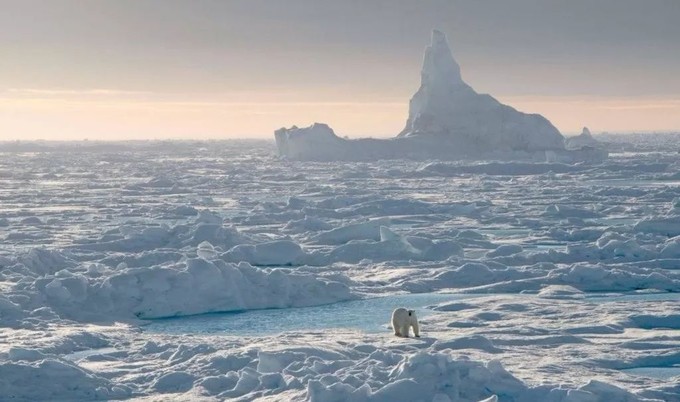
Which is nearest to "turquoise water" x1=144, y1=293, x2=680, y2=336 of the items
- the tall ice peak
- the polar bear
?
the polar bear

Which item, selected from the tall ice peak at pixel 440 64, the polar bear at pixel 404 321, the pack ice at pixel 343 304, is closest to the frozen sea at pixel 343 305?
the pack ice at pixel 343 304

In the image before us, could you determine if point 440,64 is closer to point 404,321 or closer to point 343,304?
point 343,304

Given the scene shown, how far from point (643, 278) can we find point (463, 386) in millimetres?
7779

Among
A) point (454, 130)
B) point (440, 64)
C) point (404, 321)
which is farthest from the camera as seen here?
point (454, 130)

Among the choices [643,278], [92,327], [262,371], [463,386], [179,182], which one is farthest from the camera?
[179,182]

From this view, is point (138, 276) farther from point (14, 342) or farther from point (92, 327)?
point (14, 342)

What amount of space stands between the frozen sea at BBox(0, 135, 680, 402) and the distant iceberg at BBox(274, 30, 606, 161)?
25066 millimetres

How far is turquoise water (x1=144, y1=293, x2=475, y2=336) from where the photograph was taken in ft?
37.7

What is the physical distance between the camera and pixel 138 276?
1316cm

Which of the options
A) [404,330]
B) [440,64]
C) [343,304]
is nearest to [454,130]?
[440,64]

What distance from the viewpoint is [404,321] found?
10359 millimetres

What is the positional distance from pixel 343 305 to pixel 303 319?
3.58 ft

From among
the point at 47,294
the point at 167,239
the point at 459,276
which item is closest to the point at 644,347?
the point at 459,276

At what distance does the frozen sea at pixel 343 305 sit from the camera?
8.22 metres
